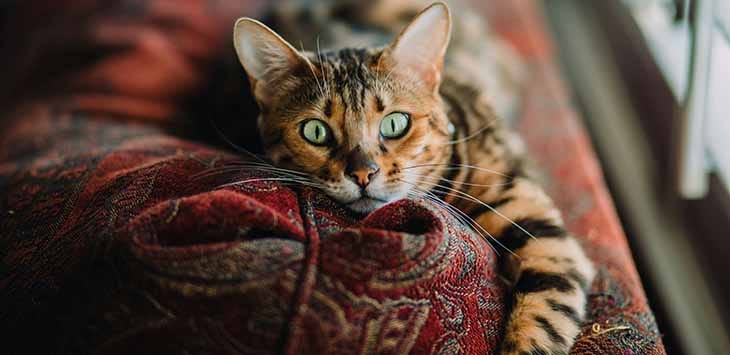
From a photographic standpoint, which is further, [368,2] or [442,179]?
[368,2]

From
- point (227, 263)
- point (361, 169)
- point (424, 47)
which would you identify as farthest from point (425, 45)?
point (227, 263)

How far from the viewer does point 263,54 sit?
3.92ft

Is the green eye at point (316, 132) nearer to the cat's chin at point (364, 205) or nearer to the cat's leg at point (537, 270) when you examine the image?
the cat's chin at point (364, 205)

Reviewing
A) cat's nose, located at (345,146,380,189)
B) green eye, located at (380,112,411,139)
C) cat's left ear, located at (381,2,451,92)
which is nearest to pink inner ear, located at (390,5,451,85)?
cat's left ear, located at (381,2,451,92)

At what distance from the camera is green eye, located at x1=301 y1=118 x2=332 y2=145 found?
3.78 feet

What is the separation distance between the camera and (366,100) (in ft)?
3.78

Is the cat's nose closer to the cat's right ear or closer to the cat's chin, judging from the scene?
the cat's chin

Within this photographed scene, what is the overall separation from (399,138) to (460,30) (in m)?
0.78

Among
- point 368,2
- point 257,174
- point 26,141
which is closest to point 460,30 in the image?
point 368,2

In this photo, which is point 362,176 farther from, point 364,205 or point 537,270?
point 537,270

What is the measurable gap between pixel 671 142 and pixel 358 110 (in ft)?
2.84

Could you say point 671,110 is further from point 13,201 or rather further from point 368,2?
point 13,201

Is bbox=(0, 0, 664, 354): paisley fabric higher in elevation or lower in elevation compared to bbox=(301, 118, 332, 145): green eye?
lower

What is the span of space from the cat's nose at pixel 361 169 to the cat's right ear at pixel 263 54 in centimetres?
21
